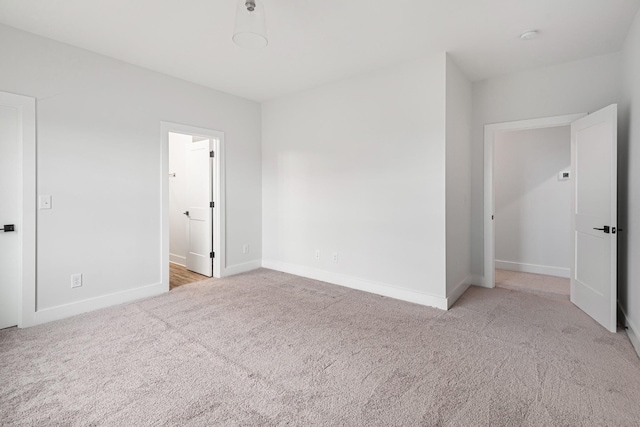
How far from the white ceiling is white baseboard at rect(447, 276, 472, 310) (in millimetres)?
2597

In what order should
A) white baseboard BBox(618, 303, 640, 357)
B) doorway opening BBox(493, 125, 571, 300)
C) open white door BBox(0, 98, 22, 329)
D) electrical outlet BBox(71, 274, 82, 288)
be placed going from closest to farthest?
white baseboard BBox(618, 303, 640, 357) → open white door BBox(0, 98, 22, 329) → electrical outlet BBox(71, 274, 82, 288) → doorway opening BBox(493, 125, 571, 300)

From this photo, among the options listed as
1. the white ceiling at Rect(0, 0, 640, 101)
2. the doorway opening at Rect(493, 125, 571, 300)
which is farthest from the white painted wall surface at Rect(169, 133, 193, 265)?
the doorway opening at Rect(493, 125, 571, 300)

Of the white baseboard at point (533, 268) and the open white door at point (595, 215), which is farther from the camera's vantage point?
the white baseboard at point (533, 268)

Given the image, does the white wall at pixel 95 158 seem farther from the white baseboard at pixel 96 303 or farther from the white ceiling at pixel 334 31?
the white ceiling at pixel 334 31

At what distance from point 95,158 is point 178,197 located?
6.83 feet

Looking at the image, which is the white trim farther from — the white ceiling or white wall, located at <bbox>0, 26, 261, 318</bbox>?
white wall, located at <bbox>0, 26, 261, 318</bbox>

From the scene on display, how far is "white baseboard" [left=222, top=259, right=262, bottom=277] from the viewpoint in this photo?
4656 millimetres

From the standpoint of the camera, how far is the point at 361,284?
399cm

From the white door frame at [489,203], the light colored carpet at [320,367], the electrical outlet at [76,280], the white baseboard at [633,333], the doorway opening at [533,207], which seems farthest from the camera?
the doorway opening at [533,207]

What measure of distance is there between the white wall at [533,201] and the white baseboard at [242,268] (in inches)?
156

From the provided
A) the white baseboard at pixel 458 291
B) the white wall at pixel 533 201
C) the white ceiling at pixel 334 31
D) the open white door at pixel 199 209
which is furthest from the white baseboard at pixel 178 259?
the white wall at pixel 533 201

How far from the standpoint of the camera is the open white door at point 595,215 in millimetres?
2797

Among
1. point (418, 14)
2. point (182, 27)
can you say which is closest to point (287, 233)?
point (182, 27)

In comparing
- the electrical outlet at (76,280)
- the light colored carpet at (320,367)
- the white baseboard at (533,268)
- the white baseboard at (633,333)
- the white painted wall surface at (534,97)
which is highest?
the white painted wall surface at (534,97)
